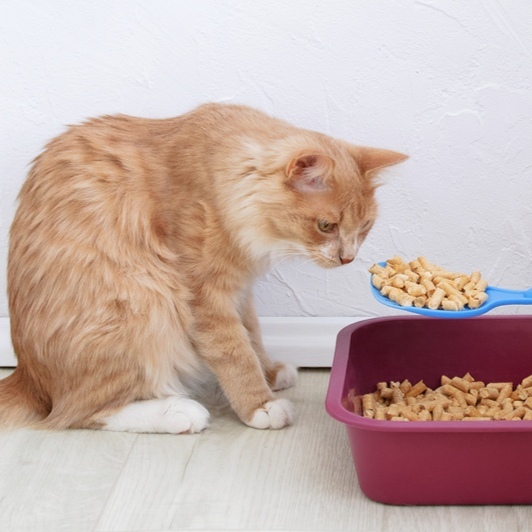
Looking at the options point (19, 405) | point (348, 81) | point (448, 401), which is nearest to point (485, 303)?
point (448, 401)

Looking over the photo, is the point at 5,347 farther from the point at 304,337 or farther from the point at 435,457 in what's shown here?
the point at 435,457

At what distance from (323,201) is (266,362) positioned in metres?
0.53

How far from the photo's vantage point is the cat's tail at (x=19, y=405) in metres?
1.88

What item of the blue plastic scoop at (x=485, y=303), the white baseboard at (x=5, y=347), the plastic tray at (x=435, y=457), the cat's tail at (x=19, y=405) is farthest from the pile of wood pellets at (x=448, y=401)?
the white baseboard at (x=5, y=347)

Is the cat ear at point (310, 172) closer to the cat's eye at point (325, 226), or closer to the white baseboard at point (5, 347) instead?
the cat's eye at point (325, 226)

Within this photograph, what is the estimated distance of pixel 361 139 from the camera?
2062mm

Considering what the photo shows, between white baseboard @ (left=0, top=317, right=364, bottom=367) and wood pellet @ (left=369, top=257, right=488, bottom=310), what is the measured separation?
394 mm

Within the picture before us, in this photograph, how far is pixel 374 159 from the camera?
1769mm

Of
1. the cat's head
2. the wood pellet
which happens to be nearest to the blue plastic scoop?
the wood pellet

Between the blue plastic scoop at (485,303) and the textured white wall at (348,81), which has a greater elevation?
the textured white wall at (348,81)

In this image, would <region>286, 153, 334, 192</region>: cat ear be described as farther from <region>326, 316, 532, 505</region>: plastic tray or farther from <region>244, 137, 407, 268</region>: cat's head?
<region>326, 316, 532, 505</region>: plastic tray

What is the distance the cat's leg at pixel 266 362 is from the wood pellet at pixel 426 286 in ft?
1.14

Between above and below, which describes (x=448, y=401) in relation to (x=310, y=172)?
below

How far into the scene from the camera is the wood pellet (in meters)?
1.70
